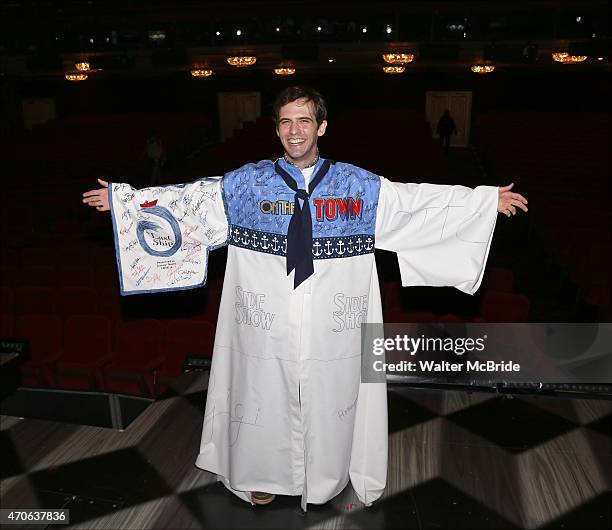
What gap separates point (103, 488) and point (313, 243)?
5.11 ft

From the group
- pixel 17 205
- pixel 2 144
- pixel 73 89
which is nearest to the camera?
pixel 17 205

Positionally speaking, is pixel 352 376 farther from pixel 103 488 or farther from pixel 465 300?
pixel 465 300

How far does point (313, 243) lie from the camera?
2.23 m

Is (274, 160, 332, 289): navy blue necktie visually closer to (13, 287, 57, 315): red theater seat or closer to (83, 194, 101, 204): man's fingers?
(83, 194, 101, 204): man's fingers

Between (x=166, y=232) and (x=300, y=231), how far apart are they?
0.60 m

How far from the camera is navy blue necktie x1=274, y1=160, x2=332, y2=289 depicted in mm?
2201

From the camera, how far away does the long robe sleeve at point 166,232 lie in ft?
7.71

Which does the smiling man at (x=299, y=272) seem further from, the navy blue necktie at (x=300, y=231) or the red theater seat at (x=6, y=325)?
the red theater seat at (x=6, y=325)

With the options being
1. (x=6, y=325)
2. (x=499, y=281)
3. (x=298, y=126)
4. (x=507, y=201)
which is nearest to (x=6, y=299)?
(x=6, y=325)

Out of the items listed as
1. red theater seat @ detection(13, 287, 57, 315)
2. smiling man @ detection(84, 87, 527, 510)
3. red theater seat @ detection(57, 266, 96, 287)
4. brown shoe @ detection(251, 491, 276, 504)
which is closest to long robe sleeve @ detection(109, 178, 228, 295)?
smiling man @ detection(84, 87, 527, 510)

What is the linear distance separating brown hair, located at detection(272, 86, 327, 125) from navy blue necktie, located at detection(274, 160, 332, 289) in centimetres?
19

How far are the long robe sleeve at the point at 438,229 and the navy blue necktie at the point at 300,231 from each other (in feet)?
0.97

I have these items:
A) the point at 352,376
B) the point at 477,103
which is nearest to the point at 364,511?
the point at 352,376

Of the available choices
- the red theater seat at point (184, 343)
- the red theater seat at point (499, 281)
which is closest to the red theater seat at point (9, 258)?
the red theater seat at point (184, 343)
